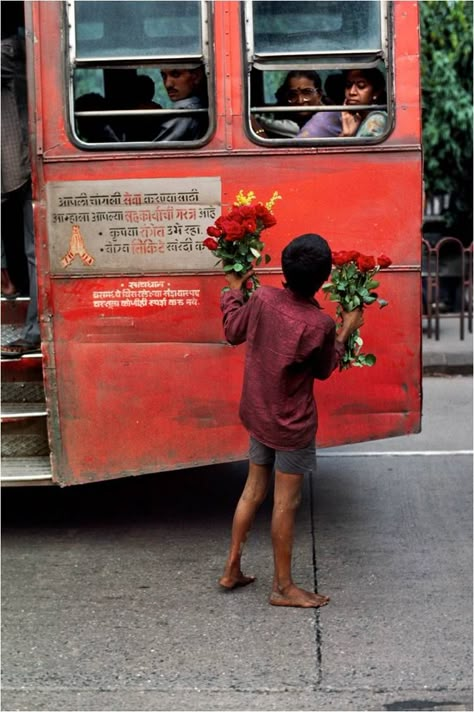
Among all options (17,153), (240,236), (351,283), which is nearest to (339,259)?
(351,283)

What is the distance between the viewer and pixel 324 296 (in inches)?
219

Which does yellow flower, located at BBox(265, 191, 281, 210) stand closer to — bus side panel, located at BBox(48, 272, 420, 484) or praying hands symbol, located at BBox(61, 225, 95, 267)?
bus side panel, located at BBox(48, 272, 420, 484)

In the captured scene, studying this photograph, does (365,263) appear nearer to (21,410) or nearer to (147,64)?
(147,64)

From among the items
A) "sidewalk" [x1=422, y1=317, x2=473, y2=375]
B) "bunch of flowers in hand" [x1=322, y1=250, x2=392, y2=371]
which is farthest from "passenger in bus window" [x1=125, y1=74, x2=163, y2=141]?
"sidewalk" [x1=422, y1=317, x2=473, y2=375]

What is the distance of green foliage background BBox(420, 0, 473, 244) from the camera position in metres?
14.0

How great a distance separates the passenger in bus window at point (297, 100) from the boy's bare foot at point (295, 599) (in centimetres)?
226

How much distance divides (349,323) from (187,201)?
1.11 meters

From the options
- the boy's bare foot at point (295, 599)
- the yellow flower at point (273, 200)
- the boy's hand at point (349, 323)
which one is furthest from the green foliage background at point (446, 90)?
the boy's bare foot at point (295, 599)

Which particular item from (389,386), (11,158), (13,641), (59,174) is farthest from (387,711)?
(11,158)

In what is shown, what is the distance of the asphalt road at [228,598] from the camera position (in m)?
4.29

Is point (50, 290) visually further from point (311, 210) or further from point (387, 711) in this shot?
point (387, 711)

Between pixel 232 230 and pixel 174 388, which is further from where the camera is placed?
pixel 174 388

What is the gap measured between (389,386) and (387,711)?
→ 201cm

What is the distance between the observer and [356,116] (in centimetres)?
561
